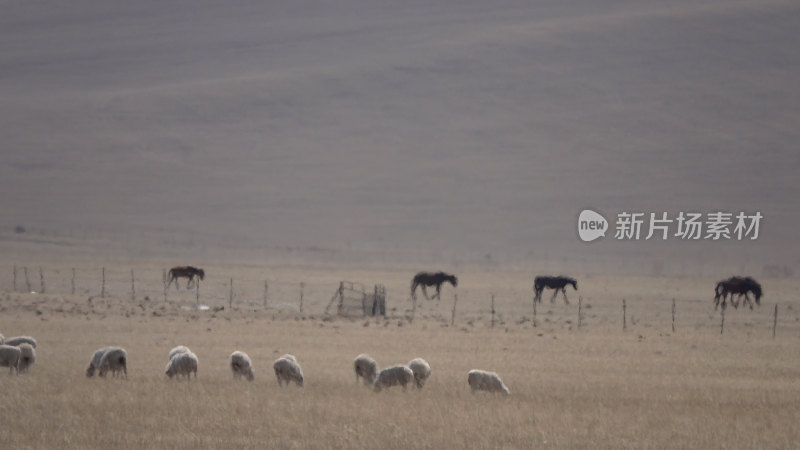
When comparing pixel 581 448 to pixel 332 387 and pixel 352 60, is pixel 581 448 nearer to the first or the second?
pixel 332 387

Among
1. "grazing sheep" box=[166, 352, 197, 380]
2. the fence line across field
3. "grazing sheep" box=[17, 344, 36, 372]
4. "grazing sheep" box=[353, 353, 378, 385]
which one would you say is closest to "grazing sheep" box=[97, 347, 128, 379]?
"grazing sheep" box=[166, 352, 197, 380]

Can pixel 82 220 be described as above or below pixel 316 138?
below

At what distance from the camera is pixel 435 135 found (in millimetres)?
127375

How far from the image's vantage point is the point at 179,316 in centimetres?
3444

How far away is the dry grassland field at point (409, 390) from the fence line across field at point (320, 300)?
0.29 meters

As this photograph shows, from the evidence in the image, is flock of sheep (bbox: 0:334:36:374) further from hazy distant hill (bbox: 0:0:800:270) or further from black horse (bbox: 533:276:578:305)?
hazy distant hill (bbox: 0:0:800:270)

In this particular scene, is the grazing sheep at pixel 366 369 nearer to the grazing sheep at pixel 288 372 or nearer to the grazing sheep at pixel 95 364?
the grazing sheep at pixel 288 372

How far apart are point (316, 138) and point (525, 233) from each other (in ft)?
114

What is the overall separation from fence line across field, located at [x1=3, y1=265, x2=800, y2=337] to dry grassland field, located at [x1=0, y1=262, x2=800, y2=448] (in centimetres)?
29

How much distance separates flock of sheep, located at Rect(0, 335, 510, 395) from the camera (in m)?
19.5

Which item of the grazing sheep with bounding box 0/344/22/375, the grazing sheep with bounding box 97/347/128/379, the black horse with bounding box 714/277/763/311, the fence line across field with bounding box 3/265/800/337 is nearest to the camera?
the grazing sheep with bounding box 97/347/128/379

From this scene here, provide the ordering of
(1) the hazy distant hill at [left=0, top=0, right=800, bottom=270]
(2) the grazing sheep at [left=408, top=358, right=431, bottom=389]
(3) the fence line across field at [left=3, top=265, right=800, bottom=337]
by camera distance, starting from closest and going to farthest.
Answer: (2) the grazing sheep at [left=408, top=358, right=431, bottom=389] → (3) the fence line across field at [left=3, top=265, right=800, bottom=337] → (1) the hazy distant hill at [left=0, top=0, right=800, bottom=270]

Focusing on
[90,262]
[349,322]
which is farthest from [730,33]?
[349,322]

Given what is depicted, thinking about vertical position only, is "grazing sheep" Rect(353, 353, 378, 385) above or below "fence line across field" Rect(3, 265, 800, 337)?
below
